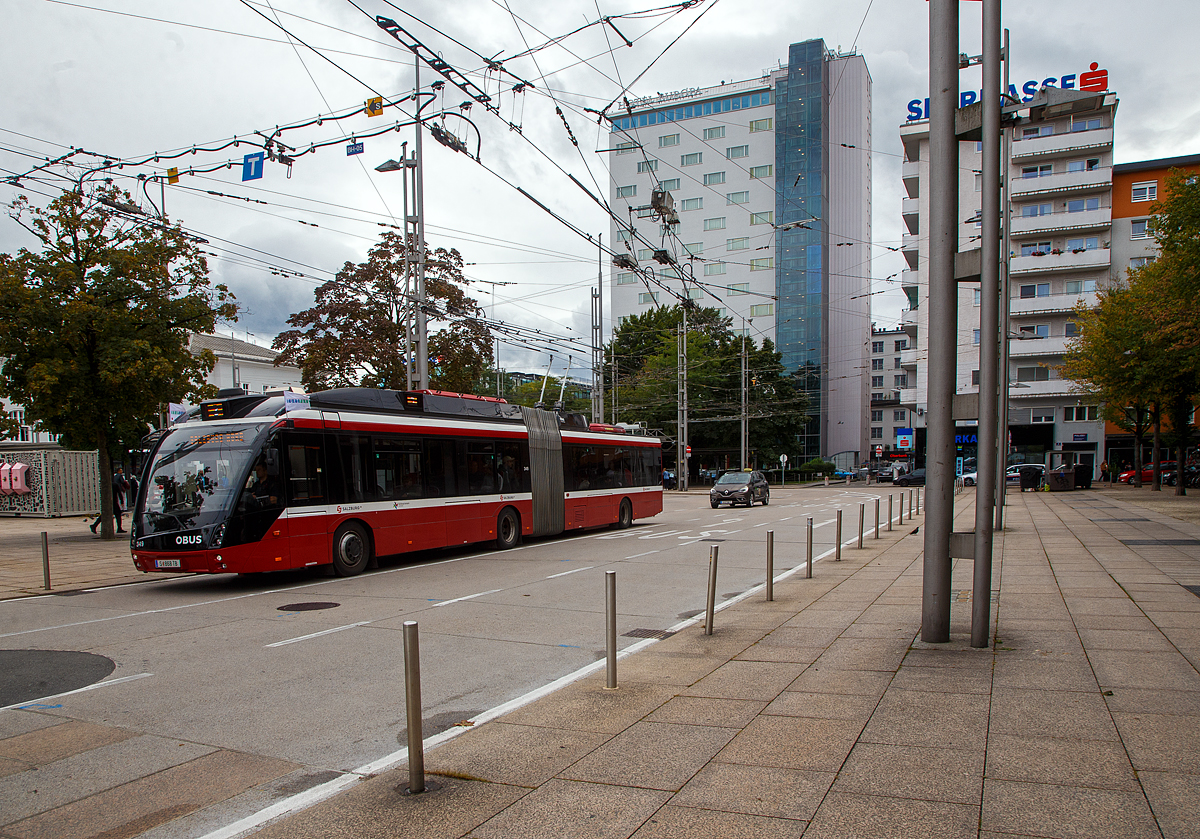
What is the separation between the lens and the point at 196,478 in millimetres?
12375

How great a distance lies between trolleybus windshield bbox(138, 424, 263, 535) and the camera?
475 inches

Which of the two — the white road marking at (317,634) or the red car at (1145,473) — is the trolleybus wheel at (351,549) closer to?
the white road marking at (317,634)

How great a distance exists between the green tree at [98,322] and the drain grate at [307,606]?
37.0 feet

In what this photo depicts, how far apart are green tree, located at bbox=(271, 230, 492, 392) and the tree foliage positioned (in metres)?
30.8

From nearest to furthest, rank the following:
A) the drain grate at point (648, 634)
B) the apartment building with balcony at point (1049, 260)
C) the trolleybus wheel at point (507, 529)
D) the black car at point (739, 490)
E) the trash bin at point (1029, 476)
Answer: the drain grate at point (648, 634) → the trolleybus wheel at point (507, 529) → the black car at point (739, 490) → the trash bin at point (1029, 476) → the apartment building with balcony at point (1049, 260)

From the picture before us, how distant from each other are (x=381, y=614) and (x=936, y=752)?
23.1 ft

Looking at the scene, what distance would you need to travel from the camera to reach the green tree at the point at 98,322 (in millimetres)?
18625

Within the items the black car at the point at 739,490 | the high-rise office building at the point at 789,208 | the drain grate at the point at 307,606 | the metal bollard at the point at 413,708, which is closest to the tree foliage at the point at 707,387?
the high-rise office building at the point at 789,208

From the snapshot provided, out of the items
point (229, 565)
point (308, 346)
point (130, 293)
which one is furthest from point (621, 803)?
point (308, 346)

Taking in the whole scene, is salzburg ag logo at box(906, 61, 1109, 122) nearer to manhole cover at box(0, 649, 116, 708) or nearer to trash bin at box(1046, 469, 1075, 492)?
trash bin at box(1046, 469, 1075, 492)

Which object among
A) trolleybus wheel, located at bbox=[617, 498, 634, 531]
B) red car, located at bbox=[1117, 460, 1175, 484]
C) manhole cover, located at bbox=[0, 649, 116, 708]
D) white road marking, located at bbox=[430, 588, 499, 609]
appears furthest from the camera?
red car, located at bbox=[1117, 460, 1175, 484]

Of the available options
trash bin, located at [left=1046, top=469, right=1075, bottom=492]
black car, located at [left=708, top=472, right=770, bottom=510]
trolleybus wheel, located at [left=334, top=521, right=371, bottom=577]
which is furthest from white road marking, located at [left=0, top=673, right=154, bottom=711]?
trash bin, located at [left=1046, top=469, right=1075, bottom=492]

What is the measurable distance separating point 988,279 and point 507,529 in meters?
13.6

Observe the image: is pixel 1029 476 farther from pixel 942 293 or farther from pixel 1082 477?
pixel 942 293
